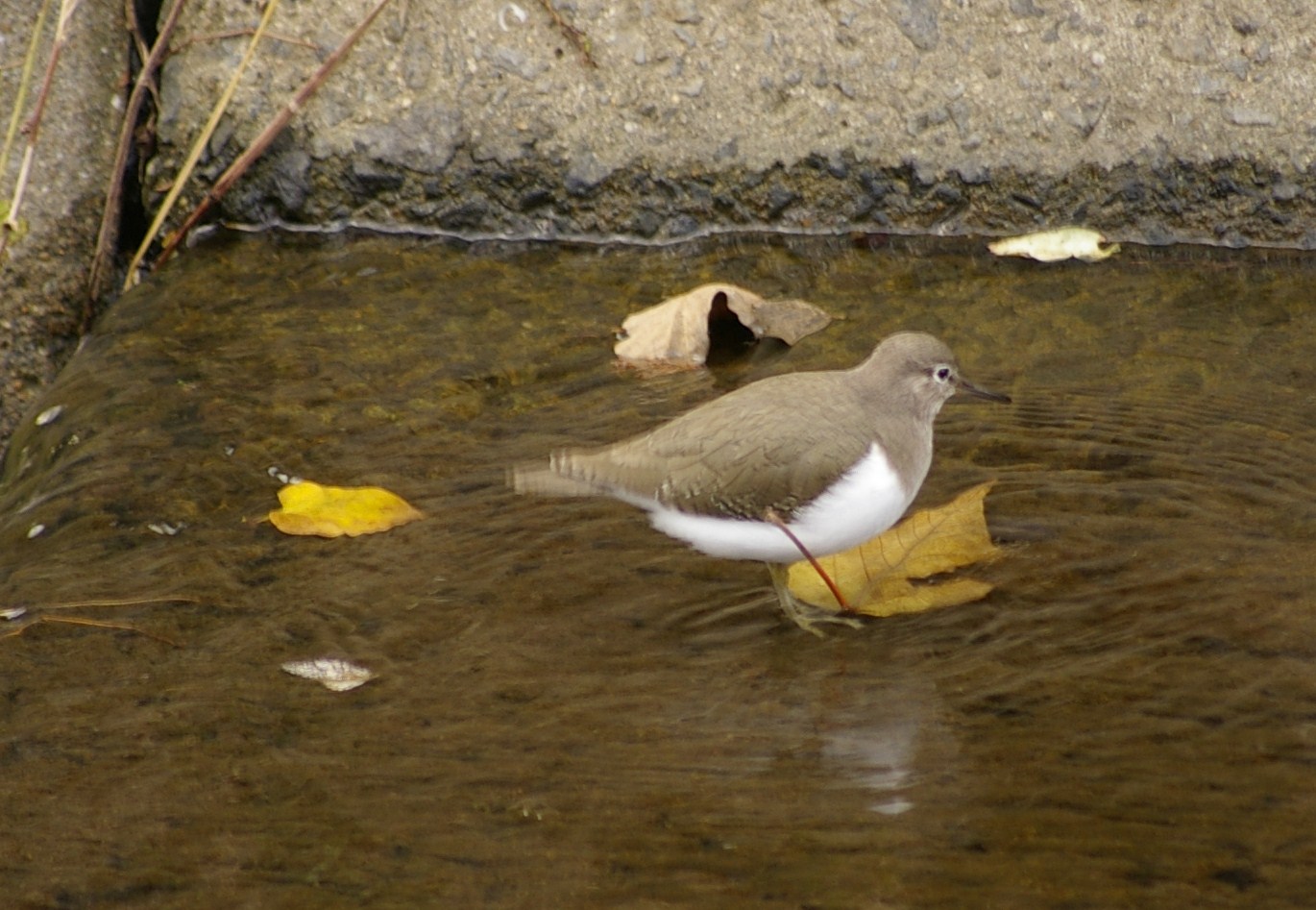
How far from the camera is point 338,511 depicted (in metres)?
4.29

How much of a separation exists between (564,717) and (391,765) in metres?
0.42

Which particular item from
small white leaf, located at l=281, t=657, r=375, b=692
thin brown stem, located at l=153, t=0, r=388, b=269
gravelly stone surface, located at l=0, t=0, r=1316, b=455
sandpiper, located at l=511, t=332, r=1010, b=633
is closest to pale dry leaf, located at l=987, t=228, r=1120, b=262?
gravelly stone surface, located at l=0, t=0, r=1316, b=455

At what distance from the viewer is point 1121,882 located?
2.62m

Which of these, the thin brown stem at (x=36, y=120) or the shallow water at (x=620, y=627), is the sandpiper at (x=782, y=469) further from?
the thin brown stem at (x=36, y=120)

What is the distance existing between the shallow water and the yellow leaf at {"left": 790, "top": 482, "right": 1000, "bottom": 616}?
0.22 ft

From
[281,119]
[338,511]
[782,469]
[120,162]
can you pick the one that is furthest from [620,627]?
[120,162]

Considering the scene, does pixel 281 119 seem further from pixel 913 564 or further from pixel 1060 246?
pixel 913 564

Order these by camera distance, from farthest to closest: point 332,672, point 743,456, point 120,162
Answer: point 120,162 → point 743,456 → point 332,672

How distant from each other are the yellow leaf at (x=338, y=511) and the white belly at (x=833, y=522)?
963 mm

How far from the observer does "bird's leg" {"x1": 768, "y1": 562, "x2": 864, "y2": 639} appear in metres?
3.86

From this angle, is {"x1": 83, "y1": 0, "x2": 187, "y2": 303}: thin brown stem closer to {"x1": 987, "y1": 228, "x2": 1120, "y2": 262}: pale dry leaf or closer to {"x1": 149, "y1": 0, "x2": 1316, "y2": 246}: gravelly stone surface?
{"x1": 149, "y1": 0, "x2": 1316, "y2": 246}: gravelly stone surface

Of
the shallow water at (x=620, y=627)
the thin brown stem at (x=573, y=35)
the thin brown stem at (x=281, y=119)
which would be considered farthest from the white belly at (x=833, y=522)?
the thin brown stem at (x=281, y=119)

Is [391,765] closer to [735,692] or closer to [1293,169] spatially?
[735,692]

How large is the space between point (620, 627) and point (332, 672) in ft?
2.44
